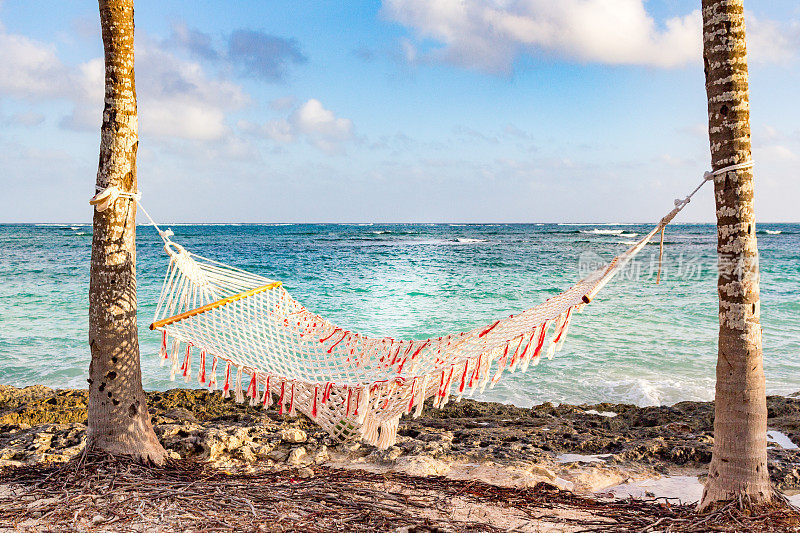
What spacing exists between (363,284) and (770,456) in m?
8.68

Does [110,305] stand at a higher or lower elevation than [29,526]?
higher

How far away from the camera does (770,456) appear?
246 cm

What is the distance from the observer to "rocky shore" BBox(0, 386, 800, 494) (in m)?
2.39

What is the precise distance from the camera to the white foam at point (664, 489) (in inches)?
84.8

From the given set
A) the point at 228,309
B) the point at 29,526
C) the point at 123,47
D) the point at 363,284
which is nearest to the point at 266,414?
the point at 228,309

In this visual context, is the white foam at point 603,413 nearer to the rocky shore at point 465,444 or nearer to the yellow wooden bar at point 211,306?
the rocky shore at point 465,444

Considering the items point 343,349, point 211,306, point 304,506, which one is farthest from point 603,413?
point 211,306

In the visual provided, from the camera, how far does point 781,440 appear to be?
2.81m

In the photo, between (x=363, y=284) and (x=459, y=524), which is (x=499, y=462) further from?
(x=363, y=284)

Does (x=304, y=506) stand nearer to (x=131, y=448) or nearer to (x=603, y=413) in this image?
(x=131, y=448)

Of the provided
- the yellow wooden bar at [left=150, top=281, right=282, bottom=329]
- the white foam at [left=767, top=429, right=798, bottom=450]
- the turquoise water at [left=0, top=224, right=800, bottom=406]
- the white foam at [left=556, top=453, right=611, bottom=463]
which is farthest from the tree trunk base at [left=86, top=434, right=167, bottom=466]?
the white foam at [left=767, top=429, right=798, bottom=450]

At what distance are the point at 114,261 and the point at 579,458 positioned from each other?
222 centimetres

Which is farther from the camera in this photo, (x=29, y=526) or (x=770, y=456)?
(x=770, y=456)

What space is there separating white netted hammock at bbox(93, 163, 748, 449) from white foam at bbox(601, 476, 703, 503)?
2.20 feet
